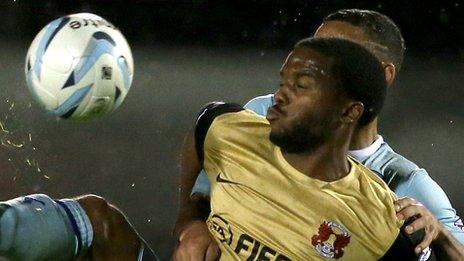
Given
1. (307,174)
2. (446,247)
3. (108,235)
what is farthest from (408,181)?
(108,235)

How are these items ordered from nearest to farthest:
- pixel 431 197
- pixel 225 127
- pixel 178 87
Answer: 1. pixel 225 127
2. pixel 431 197
3. pixel 178 87

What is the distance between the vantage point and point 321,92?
73.2 inches

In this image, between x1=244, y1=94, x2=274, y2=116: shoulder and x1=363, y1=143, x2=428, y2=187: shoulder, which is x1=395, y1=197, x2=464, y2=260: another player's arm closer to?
x1=363, y1=143, x2=428, y2=187: shoulder

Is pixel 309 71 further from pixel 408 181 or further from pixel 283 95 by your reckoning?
pixel 408 181

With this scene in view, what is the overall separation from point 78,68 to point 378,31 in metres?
0.63

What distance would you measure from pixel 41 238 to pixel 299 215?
45 centimetres

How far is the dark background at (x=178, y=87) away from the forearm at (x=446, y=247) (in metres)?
1.47

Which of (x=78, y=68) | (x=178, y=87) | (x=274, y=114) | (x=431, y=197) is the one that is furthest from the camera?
(x=178, y=87)

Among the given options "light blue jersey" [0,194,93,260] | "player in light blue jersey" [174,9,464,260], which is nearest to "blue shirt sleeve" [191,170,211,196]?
"player in light blue jersey" [174,9,464,260]

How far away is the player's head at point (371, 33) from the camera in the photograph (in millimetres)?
2213

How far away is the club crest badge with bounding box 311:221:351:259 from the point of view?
1.87 m

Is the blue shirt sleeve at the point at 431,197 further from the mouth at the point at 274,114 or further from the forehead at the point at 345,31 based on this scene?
the mouth at the point at 274,114

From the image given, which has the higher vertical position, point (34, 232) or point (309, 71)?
point (309, 71)

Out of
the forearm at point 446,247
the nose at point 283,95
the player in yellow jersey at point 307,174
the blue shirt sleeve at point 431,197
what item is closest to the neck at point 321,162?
the player in yellow jersey at point 307,174
